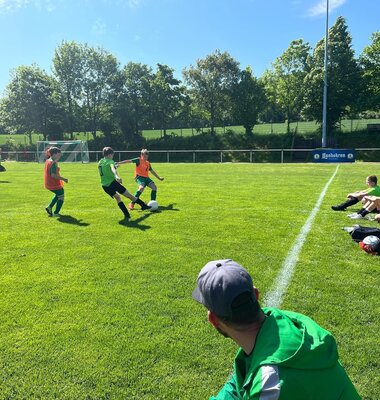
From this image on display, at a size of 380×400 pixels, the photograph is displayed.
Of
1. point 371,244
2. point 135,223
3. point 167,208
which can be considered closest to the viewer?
point 371,244

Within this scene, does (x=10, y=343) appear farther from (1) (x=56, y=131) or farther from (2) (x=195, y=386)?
(1) (x=56, y=131)

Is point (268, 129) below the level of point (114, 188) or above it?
above

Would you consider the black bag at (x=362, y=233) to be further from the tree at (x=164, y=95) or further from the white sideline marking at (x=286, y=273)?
the tree at (x=164, y=95)

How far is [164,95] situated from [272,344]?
51.7 meters

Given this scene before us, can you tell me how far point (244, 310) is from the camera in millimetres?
1672

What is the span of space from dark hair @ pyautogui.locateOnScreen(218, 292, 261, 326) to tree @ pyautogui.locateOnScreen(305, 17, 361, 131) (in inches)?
1662

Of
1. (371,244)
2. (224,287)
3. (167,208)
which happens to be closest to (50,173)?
(167,208)

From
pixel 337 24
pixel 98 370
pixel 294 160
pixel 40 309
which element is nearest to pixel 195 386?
pixel 98 370

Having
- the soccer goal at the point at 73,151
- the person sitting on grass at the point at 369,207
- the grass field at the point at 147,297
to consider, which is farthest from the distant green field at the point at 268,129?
the grass field at the point at 147,297

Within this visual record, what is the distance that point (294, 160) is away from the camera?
34.3 meters

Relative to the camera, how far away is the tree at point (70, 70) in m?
53.4

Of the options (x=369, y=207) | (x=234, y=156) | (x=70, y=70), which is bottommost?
(x=234, y=156)

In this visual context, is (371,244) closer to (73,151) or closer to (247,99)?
(73,151)

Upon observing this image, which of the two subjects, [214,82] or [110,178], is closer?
[110,178]
